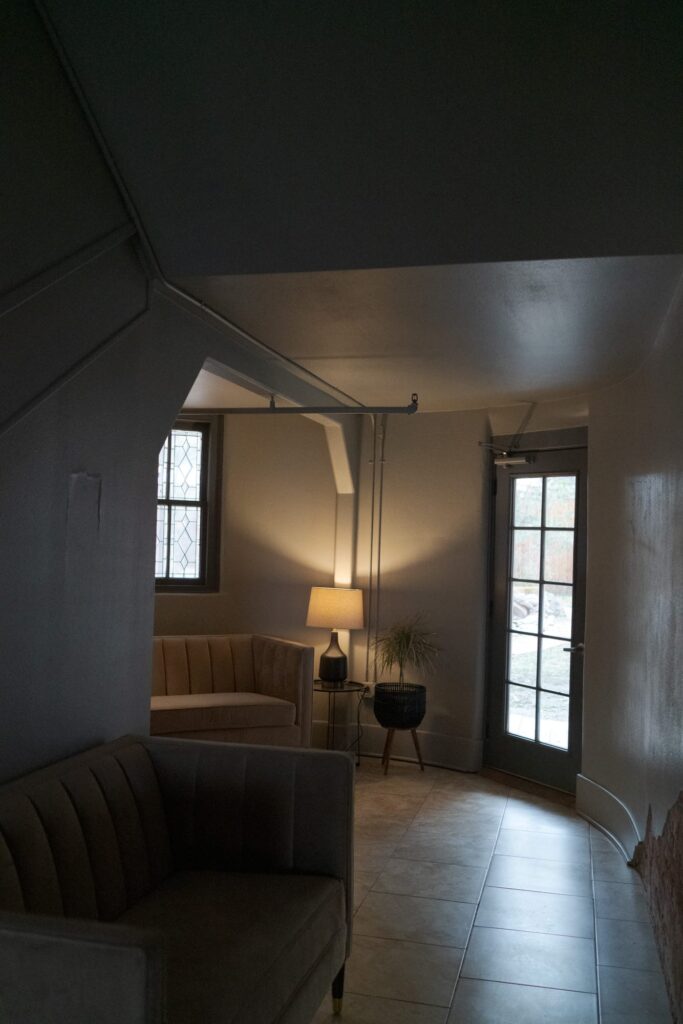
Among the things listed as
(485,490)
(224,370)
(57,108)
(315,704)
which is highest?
(57,108)

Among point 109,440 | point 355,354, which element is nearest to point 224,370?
point 355,354

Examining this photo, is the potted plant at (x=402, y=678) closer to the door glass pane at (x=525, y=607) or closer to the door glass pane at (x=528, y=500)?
the door glass pane at (x=525, y=607)

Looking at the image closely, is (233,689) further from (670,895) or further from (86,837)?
(86,837)

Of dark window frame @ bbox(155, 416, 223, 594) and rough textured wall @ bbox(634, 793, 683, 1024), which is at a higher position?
dark window frame @ bbox(155, 416, 223, 594)

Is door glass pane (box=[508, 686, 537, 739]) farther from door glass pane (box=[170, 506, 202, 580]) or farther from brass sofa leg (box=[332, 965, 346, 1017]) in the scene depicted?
brass sofa leg (box=[332, 965, 346, 1017])

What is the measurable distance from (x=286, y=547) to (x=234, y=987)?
5188 mm

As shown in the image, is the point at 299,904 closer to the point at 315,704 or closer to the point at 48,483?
the point at 48,483

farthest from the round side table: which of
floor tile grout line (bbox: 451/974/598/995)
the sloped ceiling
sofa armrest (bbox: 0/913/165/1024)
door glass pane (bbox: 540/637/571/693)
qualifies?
sofa armrest (bbox: 0/913/165/1024)

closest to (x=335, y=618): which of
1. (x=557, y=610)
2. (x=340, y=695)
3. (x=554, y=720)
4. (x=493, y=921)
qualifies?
(x=340, y=695)

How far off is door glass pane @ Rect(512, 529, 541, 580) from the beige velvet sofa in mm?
1666

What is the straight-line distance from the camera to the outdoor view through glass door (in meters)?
6.41

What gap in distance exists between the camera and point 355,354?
510 cm

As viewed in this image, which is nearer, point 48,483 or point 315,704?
point 48,483

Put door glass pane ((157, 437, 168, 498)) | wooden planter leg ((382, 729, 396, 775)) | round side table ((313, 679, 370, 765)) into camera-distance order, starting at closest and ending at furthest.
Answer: wooden planter leg ((382, 729, 396, 775)), round side table ((313, 679, 370, 765)), door glass pane ((157, 437, 168, 498))
